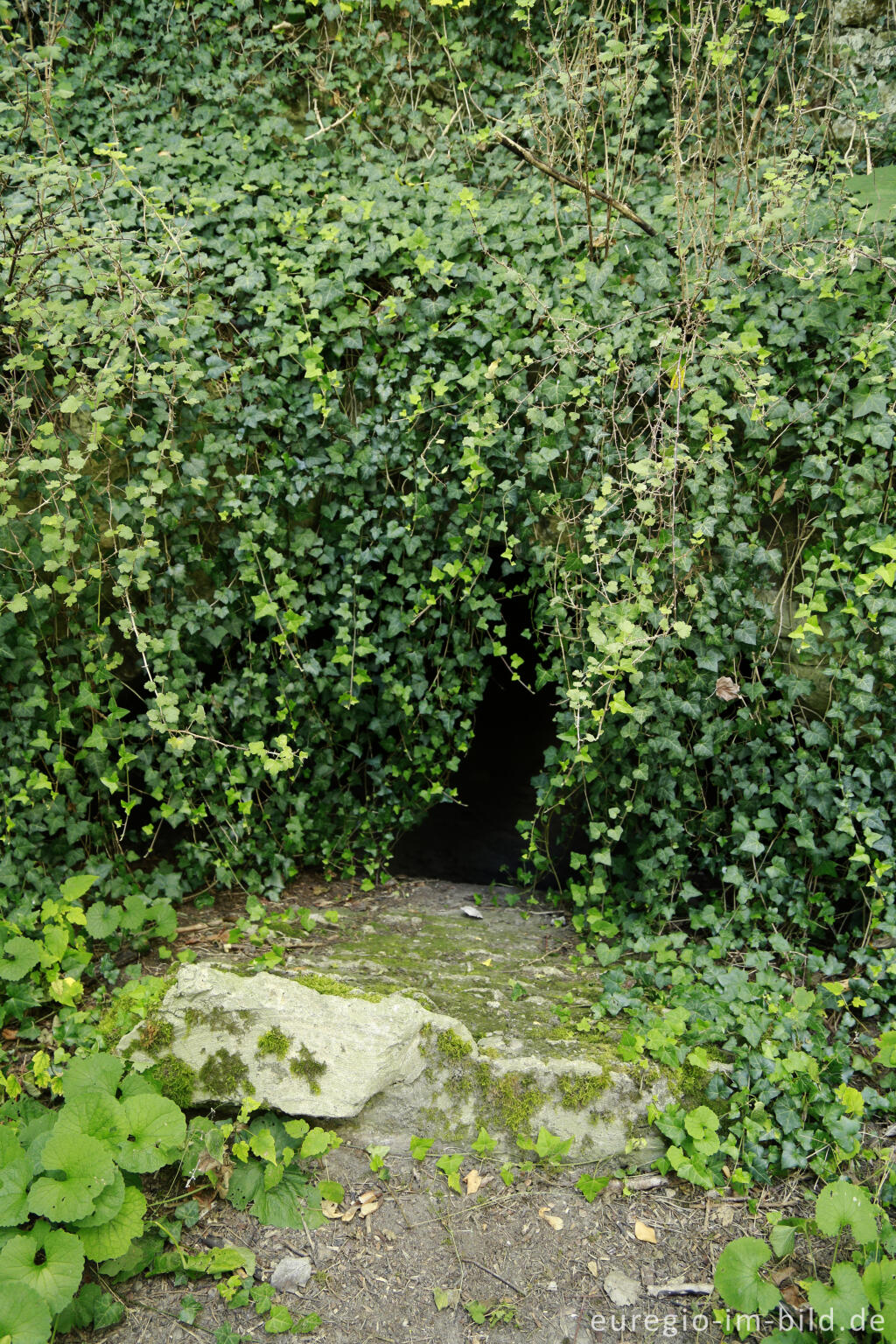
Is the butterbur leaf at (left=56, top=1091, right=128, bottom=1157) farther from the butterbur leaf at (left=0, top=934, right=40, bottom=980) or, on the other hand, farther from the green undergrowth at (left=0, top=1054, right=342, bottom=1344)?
the butterbur leaf at (left=0, top=934, right=40, bottom=980)

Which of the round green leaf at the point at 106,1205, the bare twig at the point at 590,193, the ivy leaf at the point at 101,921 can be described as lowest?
the round green leaf at the point at 106,1205

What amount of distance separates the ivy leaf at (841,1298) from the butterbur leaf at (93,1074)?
Result: 1926 mm

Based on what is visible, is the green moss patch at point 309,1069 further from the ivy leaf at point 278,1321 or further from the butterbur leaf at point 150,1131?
the ivy leaf at point 278,1321

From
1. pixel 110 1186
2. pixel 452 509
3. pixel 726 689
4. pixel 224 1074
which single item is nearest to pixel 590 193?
pixel 452 509

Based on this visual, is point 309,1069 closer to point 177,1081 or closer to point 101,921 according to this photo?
point 177,1081

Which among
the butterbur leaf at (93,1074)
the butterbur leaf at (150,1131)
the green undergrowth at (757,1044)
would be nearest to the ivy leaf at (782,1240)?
the green undergrowth at (757,1044)

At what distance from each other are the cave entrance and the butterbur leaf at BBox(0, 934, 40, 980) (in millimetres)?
2470

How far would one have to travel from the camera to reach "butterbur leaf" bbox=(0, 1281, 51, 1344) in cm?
188

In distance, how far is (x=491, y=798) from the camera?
557 centimetres

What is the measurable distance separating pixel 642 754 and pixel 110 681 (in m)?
2.09

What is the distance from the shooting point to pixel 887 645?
300 cm

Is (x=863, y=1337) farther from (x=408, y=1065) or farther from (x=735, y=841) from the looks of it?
(x=735, y=841)

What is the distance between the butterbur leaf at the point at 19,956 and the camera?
2816 millimetres

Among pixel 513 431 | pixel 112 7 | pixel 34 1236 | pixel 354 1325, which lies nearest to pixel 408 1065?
pixel 354 1325
